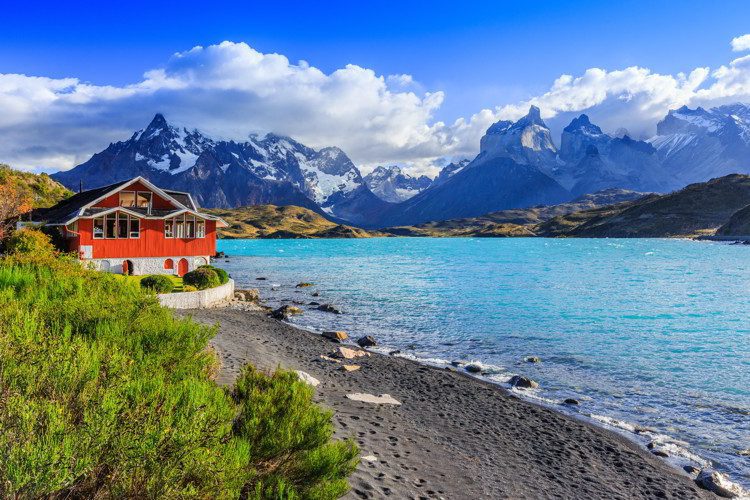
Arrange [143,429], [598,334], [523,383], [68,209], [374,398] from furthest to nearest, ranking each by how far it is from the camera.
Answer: [68,209] < [598,334] < [523,383] < [374,398] < [143,429]

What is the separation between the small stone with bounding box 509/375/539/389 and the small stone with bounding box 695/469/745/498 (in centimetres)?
865

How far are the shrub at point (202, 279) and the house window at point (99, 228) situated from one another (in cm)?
1267

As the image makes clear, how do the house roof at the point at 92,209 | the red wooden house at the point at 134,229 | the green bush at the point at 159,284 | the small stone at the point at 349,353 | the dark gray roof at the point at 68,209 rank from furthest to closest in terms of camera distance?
the dark gray roof at the point at 68,209 → the red wooden house at the point at 134,229 → the house roof at the point at 92,209 → the green bush at the point at 159,284 → the small stone at the point at 349,353

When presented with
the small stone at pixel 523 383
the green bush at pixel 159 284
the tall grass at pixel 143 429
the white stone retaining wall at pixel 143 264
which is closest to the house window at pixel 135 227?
the white stone retaining wall at pixel 143 264

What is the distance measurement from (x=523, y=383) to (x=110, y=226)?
43666 mm

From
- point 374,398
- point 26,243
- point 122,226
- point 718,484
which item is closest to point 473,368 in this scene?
point 374,398

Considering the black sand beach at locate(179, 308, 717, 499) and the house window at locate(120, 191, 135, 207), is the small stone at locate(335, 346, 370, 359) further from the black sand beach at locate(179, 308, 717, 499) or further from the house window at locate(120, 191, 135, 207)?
the house window at locate(120, 191, 135, 207)

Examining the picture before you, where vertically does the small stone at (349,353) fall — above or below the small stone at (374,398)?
below

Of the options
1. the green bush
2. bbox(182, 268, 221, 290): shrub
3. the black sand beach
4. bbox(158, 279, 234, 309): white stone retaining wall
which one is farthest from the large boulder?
the black sand beach

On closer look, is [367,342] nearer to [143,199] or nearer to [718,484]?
[718,484]

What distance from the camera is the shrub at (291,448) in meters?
6.84

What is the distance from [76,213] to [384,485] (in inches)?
1824

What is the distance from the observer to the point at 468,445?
14539mm

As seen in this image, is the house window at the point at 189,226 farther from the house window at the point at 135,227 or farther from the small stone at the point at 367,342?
the small stone at the point at 367,342
